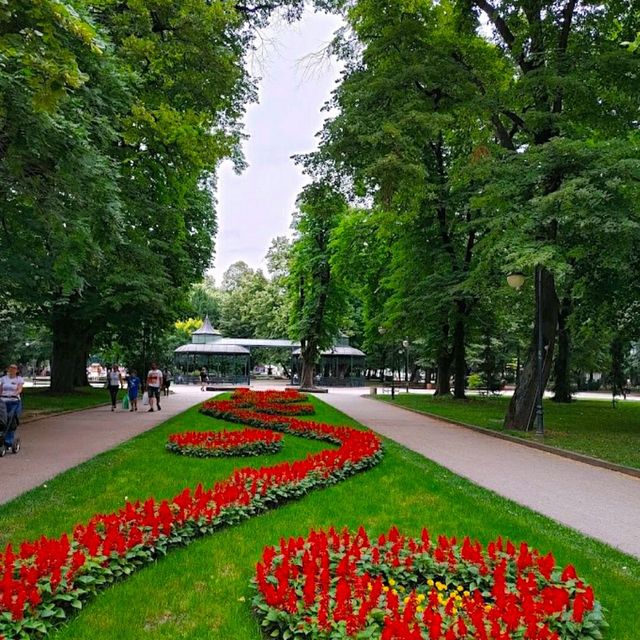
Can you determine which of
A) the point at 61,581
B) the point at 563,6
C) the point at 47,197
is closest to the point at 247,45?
the point at 563,6

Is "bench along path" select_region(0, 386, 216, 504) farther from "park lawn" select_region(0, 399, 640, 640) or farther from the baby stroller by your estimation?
"park lawn" select_region(0, 399, 640, 640)

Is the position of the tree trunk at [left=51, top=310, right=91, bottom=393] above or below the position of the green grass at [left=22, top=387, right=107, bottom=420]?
above

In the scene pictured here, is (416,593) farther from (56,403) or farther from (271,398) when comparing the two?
(56,403)

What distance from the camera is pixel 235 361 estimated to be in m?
50.3

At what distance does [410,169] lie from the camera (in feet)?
44.9

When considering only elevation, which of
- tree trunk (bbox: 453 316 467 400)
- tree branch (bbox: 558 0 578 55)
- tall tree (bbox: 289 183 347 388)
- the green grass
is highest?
tree branch (bbox: 558 0 578 55)

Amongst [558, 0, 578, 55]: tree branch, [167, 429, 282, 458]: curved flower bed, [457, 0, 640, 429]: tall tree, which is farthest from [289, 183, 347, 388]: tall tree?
[167, 429, 282, 458]: curved flower bed

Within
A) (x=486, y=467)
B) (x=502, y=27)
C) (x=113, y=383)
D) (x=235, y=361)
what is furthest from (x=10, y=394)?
(x=235, y=361)

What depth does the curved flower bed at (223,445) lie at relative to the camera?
36.4 feet

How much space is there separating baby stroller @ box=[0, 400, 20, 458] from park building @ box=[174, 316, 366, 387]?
33882mm

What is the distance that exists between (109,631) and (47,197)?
730 cm

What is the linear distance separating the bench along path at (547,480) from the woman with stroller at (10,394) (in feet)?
26.3

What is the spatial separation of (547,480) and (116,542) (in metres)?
7.25

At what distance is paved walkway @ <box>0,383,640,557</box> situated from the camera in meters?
7.36
